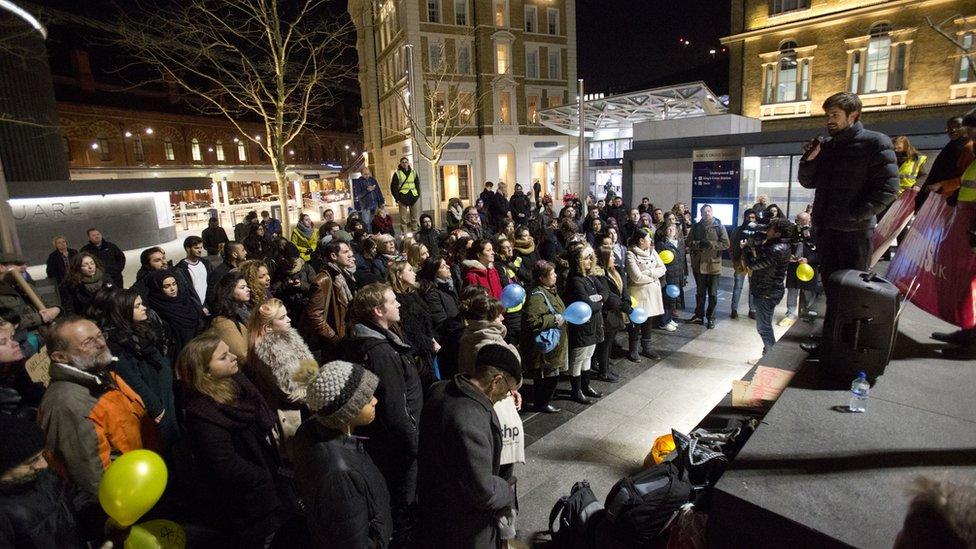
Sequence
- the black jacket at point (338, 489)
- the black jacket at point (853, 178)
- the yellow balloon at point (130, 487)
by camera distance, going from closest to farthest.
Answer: the black jacket at point (338, 489) → the yellow balloon at point (130, 487) → the black jacket at point (853, 178)

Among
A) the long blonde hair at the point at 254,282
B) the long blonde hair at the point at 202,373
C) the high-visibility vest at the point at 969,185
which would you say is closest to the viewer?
the long blonde hair at the point at 202,373

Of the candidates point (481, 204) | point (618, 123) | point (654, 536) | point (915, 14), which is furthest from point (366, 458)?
point (618, 123)

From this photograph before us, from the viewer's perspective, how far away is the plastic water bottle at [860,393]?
2922 millimetres

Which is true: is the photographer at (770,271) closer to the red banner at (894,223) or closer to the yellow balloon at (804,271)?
the yellow balloon at (804,271)

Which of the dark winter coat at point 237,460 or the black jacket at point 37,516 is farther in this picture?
the dark winter coat at point 237,460

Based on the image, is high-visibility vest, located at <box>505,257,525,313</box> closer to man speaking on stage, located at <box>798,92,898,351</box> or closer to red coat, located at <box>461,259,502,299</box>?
red coat, located at <box>461,259,502,299</box>

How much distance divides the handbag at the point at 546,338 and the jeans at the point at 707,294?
444cm

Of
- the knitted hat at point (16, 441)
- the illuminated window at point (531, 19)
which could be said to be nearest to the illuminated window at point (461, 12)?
the illuminated window at point (531, 19)

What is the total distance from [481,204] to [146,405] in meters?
11.1

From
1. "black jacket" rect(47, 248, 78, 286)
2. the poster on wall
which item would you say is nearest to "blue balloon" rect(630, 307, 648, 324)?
"black jacket" rect(47, 248, 78, 286)

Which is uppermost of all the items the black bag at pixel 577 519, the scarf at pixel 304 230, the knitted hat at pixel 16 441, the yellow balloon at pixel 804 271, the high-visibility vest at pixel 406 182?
the high-visibility vest at pixel 406 182

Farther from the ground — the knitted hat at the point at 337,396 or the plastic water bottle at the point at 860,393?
the knitted hat at the point at 337,396

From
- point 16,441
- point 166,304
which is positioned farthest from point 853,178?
point 166,304

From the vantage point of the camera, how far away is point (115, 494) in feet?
8.38
